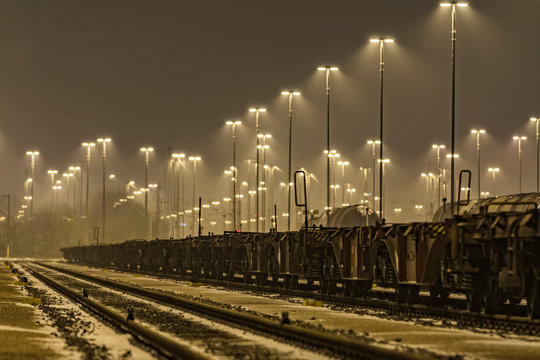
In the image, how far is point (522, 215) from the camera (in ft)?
75.8

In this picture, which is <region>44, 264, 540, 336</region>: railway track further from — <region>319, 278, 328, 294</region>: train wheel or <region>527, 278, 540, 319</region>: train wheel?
<region>319, 278, 328, 294</region>: train wheel

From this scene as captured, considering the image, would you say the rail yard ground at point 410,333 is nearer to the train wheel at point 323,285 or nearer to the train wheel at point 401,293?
the train wheel at point 401,293

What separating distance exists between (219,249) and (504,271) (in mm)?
35520

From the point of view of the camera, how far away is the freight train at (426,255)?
2297 centimetres

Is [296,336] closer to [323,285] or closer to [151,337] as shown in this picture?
[151,337]

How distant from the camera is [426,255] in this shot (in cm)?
2886

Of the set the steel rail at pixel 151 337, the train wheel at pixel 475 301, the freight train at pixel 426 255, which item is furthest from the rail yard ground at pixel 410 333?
the freight train at pixel 426 255

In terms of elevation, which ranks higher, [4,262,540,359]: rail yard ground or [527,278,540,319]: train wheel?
[527,278,540,319]: train wheel

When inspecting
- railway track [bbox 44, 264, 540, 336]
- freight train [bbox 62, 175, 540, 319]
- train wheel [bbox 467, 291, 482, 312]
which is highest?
freight train [bbox 62, 175, 540, 319]

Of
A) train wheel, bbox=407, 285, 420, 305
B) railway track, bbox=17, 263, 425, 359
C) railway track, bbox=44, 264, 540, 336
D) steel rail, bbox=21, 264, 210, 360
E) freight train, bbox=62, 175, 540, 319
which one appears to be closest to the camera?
railway track, bbox=17, 263, 425, 359

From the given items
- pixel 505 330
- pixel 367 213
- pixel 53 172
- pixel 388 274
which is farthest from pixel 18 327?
pixel 53 172

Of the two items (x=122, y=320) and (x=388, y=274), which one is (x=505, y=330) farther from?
(x=388, y=274)

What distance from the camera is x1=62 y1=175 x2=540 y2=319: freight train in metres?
23.0

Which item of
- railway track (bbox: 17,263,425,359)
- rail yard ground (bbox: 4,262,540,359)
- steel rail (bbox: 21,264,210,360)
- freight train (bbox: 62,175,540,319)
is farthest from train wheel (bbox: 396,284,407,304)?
steel rail (bbox: 21,264,210,360)
